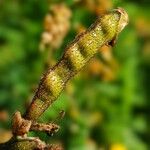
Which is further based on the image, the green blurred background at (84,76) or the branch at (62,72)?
the green blurred background at (84,76)

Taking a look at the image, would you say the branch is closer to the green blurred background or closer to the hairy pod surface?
the hairy pod surface

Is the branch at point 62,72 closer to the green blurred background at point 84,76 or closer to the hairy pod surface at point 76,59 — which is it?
the hairy pod surface at point 76,59

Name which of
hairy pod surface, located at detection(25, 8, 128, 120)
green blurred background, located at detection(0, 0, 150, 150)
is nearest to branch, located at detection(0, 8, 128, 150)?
hairy pod surface, located at detection(25, 8, 128, 120)

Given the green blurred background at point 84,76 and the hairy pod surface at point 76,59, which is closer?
the hairy pod surface at point 76,59

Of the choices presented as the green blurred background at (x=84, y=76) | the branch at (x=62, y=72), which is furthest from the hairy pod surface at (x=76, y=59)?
the green blurred background at (x=84, y=76)

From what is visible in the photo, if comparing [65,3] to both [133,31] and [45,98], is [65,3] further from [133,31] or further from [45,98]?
[45,98]

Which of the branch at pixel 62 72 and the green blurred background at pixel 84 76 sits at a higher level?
the branch at pixel 62 72

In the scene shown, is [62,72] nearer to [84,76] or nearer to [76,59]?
[76,59]

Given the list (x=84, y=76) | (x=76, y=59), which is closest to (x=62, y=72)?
(x=76, y=59)
